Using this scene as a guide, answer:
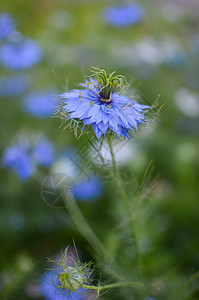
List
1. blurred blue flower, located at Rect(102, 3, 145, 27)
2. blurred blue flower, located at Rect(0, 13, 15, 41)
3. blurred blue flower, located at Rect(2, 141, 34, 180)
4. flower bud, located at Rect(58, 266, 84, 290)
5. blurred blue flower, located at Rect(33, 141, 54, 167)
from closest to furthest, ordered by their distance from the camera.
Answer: flower bud, located at Rect(58, 266, 84, 290) < blurred blue flower, located at Rect(2, 141, 34, 180) < blurred blue flower, located at Rect(33, 141, 54, 167) < blurred blue flower, located at Rect(0, 13, 15, 41) < blurred blue flower, located at Rect(102, 3, 145, 27)

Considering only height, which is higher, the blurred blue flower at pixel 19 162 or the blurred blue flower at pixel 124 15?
the blurred blue flower at pixel 124 15

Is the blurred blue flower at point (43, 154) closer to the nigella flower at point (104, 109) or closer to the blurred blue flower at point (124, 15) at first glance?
the nigella flower at point (104, 109)

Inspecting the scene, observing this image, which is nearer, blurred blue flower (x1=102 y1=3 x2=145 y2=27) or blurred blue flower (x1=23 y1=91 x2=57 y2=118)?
blurred blue flower (x1=23 y1=91 x2=57 y2=118)

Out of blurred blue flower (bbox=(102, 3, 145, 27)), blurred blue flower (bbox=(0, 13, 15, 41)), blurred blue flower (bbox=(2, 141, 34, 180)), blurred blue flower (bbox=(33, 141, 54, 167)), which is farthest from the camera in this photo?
blurred blue flower (bbox=(102, 3, 145, 27))

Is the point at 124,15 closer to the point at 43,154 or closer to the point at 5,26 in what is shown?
the point at 5,26

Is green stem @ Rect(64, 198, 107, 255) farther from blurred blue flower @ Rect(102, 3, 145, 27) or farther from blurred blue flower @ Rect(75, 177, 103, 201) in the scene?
blurred blue flower @ Rect(102, 3, 145, 27)

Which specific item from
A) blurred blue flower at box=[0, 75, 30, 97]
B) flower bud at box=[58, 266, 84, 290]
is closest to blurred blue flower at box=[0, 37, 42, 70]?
blurred blue flower at box=[0, 75, 30, 97]

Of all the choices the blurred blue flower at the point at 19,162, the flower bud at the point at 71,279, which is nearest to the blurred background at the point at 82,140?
the blurred blue flower at the point at 19,162

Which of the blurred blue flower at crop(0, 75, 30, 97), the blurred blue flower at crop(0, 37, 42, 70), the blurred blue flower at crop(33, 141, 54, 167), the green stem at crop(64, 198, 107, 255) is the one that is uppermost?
the blurred blue flower at crop(0, 37, 42, 70)
